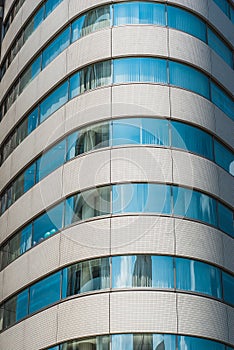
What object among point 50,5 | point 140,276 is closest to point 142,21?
point 50,5

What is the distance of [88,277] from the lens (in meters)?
26.4

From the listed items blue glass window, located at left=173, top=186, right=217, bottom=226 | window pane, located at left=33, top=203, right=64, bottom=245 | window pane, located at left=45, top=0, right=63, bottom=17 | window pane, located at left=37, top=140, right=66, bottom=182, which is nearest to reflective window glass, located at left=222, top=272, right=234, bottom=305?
blue glass window, located at left=173, top=186, right=217, bottom=226

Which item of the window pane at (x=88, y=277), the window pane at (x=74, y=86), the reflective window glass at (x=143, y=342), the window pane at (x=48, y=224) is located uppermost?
the window pane at (x=74, y=86)

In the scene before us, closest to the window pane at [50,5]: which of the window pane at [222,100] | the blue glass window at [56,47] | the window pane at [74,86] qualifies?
the blue glass window at [56,47]

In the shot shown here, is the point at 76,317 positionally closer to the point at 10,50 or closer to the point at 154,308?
the point at 154,308

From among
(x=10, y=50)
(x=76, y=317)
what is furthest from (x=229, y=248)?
(x=10, y=50)

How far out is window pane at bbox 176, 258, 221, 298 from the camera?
2625 centimetres

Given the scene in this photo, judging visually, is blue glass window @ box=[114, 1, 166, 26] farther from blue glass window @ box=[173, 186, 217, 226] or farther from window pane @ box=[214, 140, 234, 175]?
blue glass window @ box=[173, 186, 217, 226]

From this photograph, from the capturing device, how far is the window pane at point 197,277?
2625 cm

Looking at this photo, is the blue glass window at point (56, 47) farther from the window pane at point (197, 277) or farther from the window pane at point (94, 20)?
the window pane at point (197, 277)

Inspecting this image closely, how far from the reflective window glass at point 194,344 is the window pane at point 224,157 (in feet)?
25.4

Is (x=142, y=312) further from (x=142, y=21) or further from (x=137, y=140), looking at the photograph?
(x=142, y=21)

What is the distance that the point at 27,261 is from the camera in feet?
98.5

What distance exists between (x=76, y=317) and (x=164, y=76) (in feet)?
33.9
